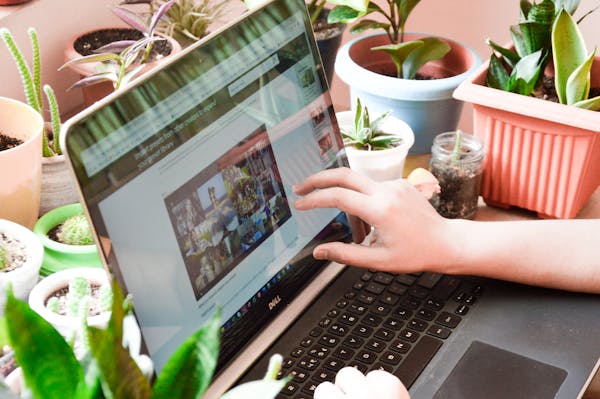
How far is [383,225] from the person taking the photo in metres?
0.93

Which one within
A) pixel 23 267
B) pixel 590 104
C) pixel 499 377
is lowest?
pixel 499 377

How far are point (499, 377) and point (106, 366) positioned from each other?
46 cm

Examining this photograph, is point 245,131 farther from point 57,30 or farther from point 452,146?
point 57,30

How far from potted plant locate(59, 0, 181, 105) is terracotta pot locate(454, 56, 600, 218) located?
0.40 m

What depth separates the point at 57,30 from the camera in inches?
45.7

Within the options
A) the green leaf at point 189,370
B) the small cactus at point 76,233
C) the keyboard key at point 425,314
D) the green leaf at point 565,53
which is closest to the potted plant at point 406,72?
the green leaf at point 565,53

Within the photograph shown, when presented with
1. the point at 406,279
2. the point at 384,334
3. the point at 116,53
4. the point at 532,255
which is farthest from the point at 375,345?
the point at 116,53

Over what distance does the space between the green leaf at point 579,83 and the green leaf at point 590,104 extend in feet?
0.05

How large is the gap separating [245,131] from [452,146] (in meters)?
0.37

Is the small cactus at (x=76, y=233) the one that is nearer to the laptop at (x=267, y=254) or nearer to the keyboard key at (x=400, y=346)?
the laptop at (x=267, y=254)

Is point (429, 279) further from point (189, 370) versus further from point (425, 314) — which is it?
point (189, 370)

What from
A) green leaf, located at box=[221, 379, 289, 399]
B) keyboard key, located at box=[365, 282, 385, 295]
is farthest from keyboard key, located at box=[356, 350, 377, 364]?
green leaf, located at box=[221, 379, 289, 399]

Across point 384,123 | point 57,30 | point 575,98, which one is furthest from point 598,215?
point 57,30

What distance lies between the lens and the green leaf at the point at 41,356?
18.6 inches
